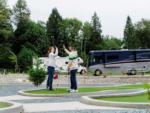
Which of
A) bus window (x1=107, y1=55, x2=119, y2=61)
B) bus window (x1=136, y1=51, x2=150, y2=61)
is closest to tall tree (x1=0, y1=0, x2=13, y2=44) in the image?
bus window (x1=107, y1=55, x2=119, y2=61)

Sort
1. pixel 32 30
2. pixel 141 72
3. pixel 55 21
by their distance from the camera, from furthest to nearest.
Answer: pixel 55 21
pixel 32 30
pixel 141 72

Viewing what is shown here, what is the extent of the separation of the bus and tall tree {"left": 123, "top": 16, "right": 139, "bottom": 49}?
48.8 meters

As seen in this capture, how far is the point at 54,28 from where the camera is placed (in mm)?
118312

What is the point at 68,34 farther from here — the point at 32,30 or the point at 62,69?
the point at 62,69

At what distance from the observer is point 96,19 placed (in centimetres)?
12875

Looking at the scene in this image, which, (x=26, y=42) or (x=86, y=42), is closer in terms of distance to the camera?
(x=26, y=42)

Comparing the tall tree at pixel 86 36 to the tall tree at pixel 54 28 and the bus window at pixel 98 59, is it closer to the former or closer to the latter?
the tall tree at pixel 54 28

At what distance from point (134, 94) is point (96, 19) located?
4336 inches

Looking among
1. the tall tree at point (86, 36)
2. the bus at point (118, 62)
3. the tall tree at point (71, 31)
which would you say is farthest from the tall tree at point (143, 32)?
the bus at point (118, 62)

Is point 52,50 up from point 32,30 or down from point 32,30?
down

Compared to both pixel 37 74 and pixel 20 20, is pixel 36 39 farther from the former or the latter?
pixel 37 74

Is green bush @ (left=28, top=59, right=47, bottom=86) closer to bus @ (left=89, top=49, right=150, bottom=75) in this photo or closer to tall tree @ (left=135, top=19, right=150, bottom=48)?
bus @ (left=89, top=49, right=150, bottom=75)

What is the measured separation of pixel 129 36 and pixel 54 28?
16.6 meters

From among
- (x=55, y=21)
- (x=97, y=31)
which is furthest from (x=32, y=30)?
(x=97, y=31)
